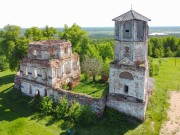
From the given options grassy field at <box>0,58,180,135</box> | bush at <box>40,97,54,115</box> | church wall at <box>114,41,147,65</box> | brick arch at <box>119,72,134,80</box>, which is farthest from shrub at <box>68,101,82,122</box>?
church wall at <box>114,41,147,65</box>

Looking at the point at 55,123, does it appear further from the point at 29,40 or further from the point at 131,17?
the point at 29,40

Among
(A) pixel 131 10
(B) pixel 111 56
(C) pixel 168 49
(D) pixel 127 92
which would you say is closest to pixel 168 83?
(B) pixel 111 56

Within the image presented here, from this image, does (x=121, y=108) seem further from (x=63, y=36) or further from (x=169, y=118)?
(x=63, y=36)

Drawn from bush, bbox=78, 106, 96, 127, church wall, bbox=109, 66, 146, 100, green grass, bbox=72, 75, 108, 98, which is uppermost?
church wall, bbox=109, 66, 146, 100

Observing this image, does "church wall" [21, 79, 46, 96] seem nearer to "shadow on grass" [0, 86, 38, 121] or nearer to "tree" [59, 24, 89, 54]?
"shadow on grass" [0, 86, 38, 121]

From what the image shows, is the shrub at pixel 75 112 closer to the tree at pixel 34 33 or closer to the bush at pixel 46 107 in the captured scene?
the bush at pixel 46 107

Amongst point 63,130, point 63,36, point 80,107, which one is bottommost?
point 63,130

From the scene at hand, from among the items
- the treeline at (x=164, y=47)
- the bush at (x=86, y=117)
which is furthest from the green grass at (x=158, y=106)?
the treeline at (x=164, y=47)
